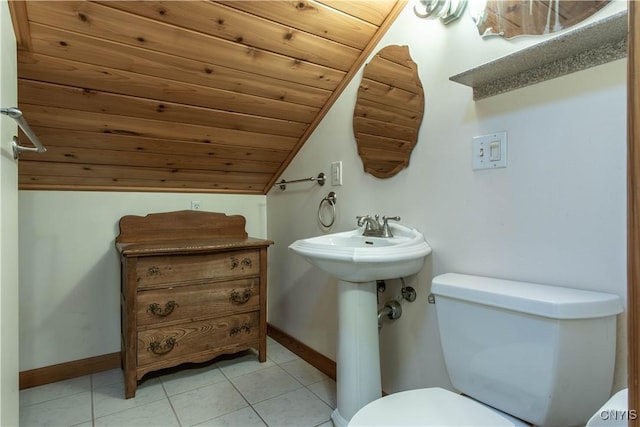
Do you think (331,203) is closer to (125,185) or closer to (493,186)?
(493,186)

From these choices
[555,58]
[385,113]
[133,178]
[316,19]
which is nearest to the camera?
[555,58]

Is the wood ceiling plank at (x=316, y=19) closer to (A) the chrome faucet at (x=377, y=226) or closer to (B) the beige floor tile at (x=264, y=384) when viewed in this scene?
(A) the chrome faucet at (x=377, y=226)

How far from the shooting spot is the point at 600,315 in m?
0.81

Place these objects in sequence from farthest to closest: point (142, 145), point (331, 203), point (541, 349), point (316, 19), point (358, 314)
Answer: point (331, 203) → point (142, 145) → point (316, 19) → point (358, 314) → point (541, 349)

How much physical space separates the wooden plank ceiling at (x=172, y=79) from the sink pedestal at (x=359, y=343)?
1037mm

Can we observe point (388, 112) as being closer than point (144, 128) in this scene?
Yes

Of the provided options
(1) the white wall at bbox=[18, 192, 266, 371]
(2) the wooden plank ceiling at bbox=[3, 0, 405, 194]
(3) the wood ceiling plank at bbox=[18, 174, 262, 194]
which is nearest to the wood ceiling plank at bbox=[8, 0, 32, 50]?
(2) the wooden plank ceiling at bbox=[3, 0, 405, 194]

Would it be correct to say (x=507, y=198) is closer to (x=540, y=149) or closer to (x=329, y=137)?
(x=540, y=149)

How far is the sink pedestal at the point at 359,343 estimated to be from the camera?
4.33 feet

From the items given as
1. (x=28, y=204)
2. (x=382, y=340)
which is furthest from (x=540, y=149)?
(x=28, y=204)

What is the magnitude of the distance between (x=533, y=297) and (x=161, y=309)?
64.2 inches

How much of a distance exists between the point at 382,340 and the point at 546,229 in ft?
2.88

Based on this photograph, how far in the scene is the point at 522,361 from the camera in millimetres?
855

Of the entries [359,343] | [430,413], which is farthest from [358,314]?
[430,413]
